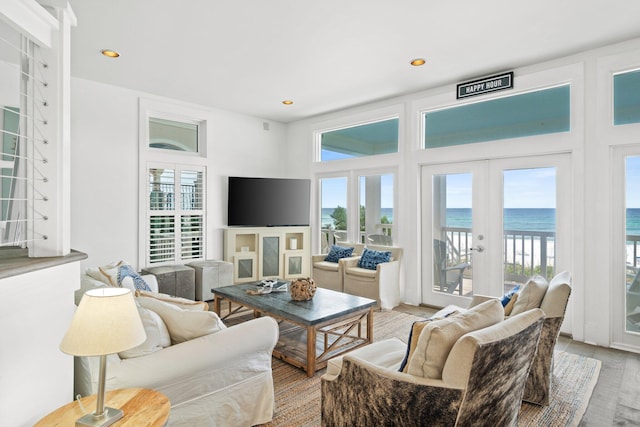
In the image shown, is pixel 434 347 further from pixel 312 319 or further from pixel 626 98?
pixel 626 98

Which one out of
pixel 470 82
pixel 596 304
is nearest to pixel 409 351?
pixel 596 304

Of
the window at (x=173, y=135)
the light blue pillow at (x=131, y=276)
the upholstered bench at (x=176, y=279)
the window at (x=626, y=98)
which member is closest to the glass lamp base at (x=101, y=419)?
the light blue pillow at (x=131, y=276)

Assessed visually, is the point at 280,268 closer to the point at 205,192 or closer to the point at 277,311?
the point at 205,192

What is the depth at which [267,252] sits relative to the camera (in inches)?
225

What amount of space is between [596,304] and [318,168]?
4.12 metres

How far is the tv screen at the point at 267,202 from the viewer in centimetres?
561

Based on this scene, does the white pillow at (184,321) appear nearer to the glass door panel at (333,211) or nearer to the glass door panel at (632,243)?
the glass door panel at (632,243)

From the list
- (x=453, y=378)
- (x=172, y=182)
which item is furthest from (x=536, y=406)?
(x=172, y=182)

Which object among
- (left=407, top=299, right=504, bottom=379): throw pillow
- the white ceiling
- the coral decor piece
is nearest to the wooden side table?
(left=407, top=299, right=504, bottom=379): throw pillow

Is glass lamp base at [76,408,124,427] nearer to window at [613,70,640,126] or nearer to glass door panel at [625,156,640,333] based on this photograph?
glass door panel at [625,156,640,333]

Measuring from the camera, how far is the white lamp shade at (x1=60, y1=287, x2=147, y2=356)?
1278 mm

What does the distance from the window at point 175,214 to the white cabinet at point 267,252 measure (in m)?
0.51

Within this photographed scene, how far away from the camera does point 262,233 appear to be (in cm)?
567

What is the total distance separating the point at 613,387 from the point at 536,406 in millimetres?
771
